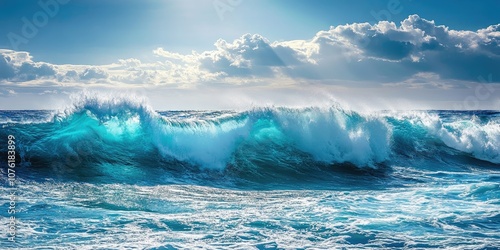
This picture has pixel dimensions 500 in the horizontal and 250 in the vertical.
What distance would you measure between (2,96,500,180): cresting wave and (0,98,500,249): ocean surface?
1.9 inches

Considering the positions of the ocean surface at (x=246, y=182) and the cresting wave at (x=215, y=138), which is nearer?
the ocean surface at (x=246, y=182)

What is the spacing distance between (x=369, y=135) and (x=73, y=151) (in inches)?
514

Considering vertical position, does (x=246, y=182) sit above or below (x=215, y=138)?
below

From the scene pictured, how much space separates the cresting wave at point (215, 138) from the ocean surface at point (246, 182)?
49 mm

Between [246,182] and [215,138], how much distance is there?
3383mm

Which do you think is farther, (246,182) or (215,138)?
(215,138)

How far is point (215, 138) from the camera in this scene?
17.5 metres

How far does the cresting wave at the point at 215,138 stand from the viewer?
1559cm

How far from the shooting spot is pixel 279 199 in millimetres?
11688

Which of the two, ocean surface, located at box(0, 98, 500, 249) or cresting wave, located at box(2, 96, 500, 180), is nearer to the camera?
ocean surface, located at box(0, 98, 500, 249)

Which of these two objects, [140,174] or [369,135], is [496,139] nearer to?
[369,135]

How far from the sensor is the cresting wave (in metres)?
15.6

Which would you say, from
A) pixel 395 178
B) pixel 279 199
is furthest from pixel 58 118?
pixel 395 178

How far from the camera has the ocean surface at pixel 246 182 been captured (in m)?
7.96
